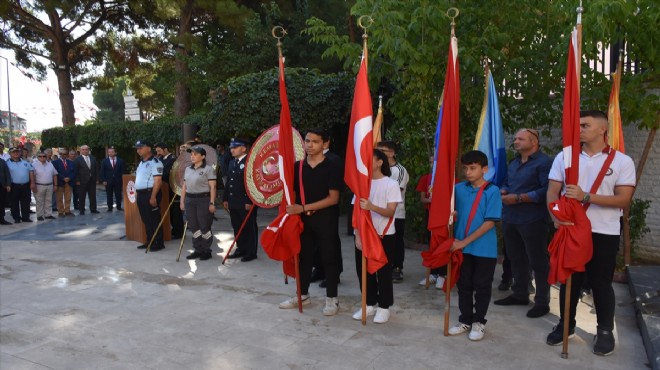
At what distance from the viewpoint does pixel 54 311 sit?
5.25 m

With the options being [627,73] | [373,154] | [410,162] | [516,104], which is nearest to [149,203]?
[410,162]

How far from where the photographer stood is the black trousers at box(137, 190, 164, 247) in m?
8.25

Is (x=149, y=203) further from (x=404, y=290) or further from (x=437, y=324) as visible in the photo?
(x=437, y=324)

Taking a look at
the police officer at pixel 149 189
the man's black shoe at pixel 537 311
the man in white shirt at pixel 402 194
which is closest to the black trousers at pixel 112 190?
the police officer at pixel 149 189

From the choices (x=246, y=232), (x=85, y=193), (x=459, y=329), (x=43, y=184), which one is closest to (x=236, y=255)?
(x=246, y=232)

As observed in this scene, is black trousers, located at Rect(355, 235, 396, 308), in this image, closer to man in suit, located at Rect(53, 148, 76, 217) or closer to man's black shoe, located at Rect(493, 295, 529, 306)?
man's black shoe, located at Rect(493, 295, 529, 306)

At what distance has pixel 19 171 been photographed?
11.9m

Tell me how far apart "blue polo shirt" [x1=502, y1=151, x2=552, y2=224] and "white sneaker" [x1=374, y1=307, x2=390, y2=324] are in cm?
145

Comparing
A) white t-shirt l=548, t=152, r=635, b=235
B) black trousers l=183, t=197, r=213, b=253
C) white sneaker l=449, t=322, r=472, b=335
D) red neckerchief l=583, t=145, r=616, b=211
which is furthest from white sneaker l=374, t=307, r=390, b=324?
black trousers l=183, t=197, r=213, b=253

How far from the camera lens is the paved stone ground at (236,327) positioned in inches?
154

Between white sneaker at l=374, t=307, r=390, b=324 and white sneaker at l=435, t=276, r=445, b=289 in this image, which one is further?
white sneaker at l=435, t=276, r=445, b=289

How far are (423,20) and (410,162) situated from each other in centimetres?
227

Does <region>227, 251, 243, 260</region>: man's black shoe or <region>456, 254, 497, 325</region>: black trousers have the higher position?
<region>456, 254, 497, 325</region>: black trousers

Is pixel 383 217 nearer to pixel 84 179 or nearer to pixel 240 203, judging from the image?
pixel 240 203
